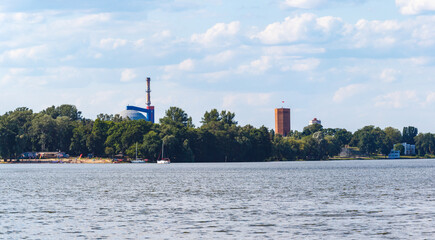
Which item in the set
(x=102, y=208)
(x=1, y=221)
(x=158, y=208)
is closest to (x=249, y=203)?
(x=158, y=208)

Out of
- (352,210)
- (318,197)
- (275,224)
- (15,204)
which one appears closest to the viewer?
(275,224)

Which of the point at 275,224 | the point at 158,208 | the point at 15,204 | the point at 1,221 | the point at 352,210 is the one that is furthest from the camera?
the point at 15,204

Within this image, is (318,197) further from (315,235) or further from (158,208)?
(315,235)

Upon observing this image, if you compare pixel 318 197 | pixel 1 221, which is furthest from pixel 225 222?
pixel 318 197

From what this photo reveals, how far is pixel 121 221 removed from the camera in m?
42.5

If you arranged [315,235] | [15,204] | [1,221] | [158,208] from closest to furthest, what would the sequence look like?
[315,235] → [1,221] → [158,208] → [15,204]

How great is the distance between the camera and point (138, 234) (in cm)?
3662

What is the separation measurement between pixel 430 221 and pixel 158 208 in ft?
67.5

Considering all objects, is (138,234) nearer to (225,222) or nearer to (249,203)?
(225,222)

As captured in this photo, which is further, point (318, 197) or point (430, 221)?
point (318, 197)

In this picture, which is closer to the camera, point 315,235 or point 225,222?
point 315,235

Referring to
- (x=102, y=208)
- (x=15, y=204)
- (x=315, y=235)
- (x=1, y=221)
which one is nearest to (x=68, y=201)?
(x=15, y=204)

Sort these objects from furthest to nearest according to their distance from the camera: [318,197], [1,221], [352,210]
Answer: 1. [318,197]
2. [352,210]
3. [1,221]

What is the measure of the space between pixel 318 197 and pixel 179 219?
20.7m
